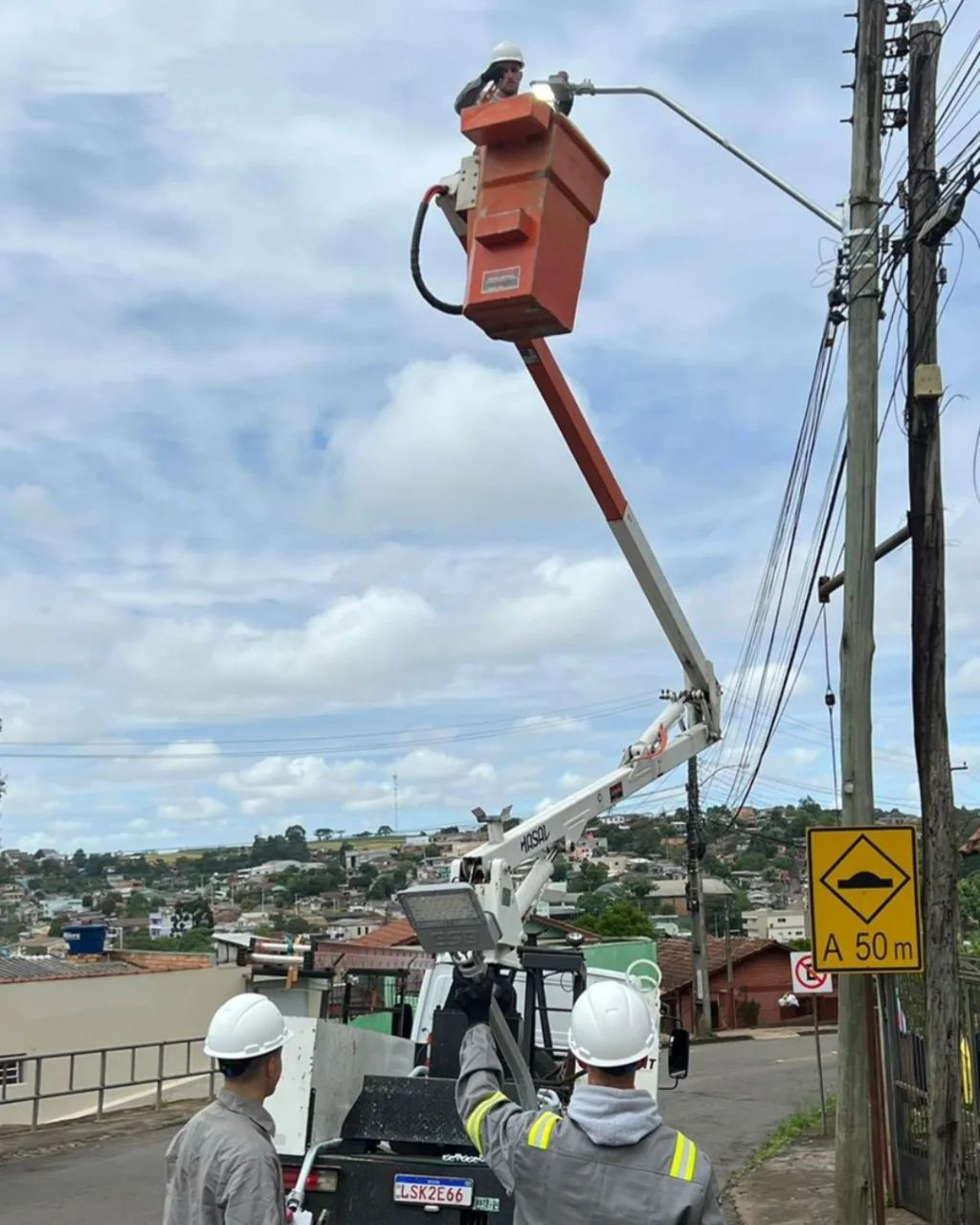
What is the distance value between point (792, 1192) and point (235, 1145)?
10.2m

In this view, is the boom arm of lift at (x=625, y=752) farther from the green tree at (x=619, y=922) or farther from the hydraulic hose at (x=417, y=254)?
the green tree at (x=619, y=922)

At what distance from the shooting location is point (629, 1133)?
328 centimetres

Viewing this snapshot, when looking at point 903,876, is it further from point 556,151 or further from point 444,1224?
point 556,151

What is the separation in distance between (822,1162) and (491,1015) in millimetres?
9700

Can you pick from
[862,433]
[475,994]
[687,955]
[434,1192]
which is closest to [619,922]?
[687,955]

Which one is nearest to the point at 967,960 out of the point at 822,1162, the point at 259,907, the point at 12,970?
the point at 822,1162

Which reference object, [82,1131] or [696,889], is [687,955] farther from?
[82,1131]

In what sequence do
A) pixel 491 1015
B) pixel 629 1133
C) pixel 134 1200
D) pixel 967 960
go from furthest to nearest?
1. pixel 134 1200
2. pixel 967 960
3. pixel 491 1015
4. pixel 629 1133

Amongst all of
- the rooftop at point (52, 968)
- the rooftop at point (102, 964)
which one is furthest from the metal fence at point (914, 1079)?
the rooftop at point (102, 964)

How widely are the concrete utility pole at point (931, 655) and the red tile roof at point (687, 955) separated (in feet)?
145

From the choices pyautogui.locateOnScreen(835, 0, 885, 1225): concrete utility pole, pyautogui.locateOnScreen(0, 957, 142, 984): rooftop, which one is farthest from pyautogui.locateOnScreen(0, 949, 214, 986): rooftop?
pyautogui.locateOnScreen(835, 0, 885, 1225): concrete utility pole

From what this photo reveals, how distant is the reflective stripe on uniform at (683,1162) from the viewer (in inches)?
127

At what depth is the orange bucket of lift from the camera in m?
7.21

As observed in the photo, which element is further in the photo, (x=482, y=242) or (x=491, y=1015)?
(x=482, y=242)
